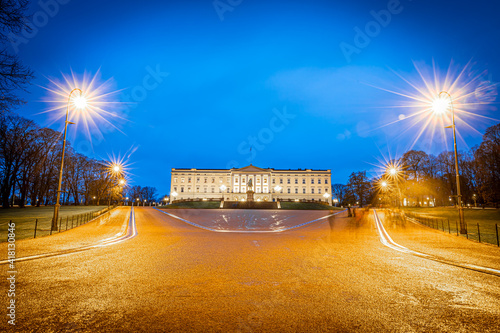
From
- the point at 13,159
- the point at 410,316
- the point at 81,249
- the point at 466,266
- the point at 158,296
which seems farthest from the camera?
the point at 13,159

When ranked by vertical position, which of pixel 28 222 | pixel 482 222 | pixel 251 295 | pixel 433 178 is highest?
pixel 433 178

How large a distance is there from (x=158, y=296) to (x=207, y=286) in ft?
3.12

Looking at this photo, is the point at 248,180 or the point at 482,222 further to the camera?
the point at 248,180

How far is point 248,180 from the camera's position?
108188mm

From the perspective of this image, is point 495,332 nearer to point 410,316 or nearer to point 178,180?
point 410,316

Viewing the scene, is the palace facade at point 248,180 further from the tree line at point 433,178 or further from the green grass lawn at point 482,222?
the green grass lawn at point 482,222

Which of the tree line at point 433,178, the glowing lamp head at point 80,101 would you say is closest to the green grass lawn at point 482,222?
the tree line at point 433,178

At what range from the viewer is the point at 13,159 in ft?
126

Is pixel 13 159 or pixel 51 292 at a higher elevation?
pixel 13 159

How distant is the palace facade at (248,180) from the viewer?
107 meters

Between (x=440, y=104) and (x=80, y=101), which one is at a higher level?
Result: (x=80, y=101)

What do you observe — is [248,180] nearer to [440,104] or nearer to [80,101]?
[80,101]

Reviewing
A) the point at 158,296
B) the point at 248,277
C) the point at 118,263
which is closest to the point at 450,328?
the point at 248,277

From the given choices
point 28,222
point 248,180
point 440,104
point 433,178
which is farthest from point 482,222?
point 248,180
